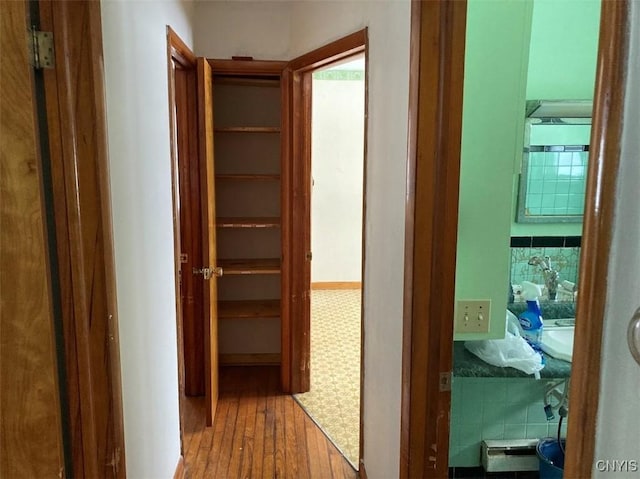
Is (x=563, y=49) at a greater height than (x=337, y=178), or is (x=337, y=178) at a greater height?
(x=563, y=49)

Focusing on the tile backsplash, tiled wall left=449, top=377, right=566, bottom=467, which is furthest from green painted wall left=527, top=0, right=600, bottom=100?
tiled wall left=449, top=377, right=566, bottom=467

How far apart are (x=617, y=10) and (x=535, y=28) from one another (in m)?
1.99

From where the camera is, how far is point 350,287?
238 inches

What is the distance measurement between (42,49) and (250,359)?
2810 millimetres

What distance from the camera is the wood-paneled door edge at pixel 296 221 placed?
9.38ft

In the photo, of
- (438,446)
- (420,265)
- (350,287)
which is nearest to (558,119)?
(420,265)

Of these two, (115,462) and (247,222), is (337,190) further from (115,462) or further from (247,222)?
(115,462)

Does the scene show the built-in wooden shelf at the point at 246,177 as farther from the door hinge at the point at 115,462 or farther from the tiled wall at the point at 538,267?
the door hinge at the point at 115,462

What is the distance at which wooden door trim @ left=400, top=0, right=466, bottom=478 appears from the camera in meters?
1.28

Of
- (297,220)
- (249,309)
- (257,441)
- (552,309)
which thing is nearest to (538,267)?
(552,309)

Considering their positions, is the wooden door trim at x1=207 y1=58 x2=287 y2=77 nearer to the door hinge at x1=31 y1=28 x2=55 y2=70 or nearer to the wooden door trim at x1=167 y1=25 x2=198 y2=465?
the wooden door trim at x1=167 y1=25 x2=198 y2=465

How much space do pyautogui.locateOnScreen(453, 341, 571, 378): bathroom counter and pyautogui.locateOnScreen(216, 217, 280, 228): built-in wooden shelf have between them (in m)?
1.64

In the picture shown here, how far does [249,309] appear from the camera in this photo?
11.0 feet

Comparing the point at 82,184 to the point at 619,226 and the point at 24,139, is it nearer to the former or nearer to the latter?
the point at 24,139
